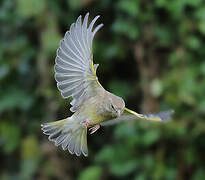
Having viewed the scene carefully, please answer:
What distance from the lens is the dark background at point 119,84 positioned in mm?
4582

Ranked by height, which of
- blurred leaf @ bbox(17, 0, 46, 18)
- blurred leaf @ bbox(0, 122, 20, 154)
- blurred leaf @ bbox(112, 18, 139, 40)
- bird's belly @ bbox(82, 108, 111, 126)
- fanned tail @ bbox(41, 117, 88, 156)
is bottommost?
blurred leaf @ bbox(0, 122, 20, 154)

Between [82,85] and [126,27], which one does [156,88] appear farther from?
[82,85]

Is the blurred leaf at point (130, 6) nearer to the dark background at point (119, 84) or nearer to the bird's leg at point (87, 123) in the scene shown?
the dark background at point (119, 84)

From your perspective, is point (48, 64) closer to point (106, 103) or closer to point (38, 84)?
point (38, 84)

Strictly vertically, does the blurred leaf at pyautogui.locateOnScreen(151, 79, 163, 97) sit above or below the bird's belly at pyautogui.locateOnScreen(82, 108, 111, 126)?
below

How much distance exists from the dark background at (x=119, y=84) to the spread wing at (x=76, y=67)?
2.00 meters

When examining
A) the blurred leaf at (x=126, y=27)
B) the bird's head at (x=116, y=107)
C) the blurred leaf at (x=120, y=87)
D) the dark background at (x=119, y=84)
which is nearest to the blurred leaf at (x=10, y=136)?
the dark background at (x=119, y=84)

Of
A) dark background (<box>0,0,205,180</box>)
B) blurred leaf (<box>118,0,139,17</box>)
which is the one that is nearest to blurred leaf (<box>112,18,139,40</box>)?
dark background (<box>0,0,205,180</box>)

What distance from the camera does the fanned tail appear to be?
8.66ft

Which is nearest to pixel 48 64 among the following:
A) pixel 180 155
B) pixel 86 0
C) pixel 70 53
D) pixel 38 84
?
pixel 38 84

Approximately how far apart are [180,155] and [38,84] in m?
1.65

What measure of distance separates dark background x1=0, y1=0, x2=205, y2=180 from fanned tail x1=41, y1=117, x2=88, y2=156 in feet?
5.99

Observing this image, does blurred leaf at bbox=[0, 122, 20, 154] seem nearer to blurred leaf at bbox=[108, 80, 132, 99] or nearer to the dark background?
the dark background

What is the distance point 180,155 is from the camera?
466 centimetres
